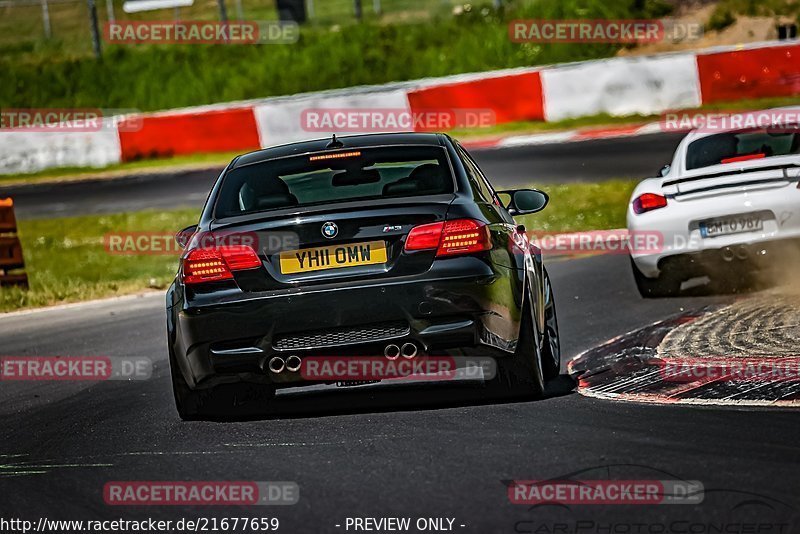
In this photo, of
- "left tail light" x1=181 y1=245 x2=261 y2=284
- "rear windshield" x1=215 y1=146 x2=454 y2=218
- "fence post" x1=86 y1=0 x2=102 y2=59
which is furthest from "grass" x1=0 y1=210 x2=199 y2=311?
"fence post" x1=86 y1=0 x2=102 y2=59

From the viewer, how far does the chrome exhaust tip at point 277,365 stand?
23.6 feet

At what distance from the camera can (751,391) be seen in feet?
23.1

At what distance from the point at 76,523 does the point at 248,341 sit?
1824 mm

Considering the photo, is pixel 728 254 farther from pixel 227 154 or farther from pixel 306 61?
pixel 306 61

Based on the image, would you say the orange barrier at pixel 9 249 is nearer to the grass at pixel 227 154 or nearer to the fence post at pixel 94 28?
the grass at pixel 227 154

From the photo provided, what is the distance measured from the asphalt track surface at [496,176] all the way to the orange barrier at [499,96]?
2.33 metres

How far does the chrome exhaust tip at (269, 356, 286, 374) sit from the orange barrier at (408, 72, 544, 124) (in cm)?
1976

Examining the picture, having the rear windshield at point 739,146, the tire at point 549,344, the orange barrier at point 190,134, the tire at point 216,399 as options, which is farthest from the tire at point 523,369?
the orange barrier at point 190,134

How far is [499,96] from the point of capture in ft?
88.6

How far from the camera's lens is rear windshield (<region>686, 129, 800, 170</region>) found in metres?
11.6

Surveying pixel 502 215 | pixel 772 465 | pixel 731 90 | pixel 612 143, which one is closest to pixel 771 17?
pixel 731 90

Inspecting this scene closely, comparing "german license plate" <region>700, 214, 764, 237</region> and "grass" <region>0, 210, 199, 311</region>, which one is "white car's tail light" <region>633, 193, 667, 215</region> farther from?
"grass" <region>0, 210, 199, 311</region>

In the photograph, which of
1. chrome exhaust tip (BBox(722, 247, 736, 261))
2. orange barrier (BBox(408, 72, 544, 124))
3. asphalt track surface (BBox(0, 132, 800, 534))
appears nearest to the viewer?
asphalt track surface (BBox(0, 132, 800, 534))

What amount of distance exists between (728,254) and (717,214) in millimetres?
297
